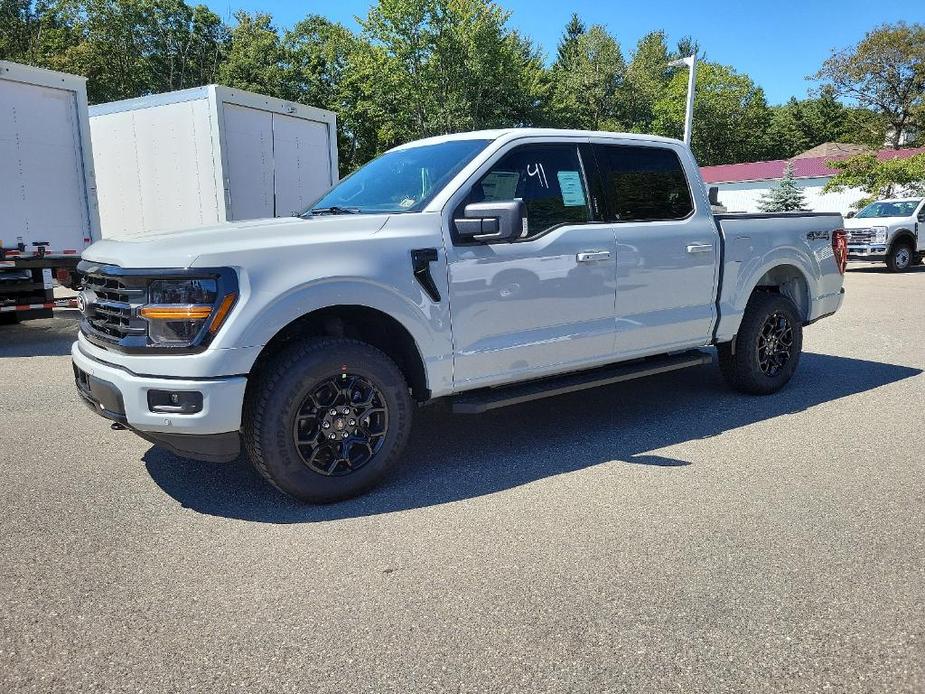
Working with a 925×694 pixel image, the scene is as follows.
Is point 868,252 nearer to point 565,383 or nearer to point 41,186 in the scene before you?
point 565,383

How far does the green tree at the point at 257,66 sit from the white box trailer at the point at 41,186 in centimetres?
3674

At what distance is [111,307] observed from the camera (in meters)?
3.58

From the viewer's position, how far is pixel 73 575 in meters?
3.02

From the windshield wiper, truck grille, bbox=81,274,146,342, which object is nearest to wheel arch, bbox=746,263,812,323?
the windshield wiper

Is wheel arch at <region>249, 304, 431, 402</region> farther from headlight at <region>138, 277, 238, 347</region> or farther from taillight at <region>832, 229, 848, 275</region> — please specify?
taillight at <region>832, 229, 848, 275</region>

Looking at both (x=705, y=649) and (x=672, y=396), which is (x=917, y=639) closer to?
(x=705, y=649)

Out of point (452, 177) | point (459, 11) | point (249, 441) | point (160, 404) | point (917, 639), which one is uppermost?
point (459, 11)

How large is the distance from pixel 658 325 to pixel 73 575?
3.71 metres

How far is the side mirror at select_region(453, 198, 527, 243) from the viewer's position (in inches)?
147

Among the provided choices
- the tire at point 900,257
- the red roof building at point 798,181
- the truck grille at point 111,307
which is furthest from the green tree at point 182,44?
the truck grille at point 111,307

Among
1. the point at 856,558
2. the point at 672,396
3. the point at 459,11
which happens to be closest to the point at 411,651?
the point at 856,558

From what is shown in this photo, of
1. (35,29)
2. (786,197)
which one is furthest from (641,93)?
(35,29)

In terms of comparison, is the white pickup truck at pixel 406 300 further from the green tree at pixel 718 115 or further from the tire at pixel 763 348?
the green tree at pixel 718 115

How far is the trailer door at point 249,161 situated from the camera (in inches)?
407
